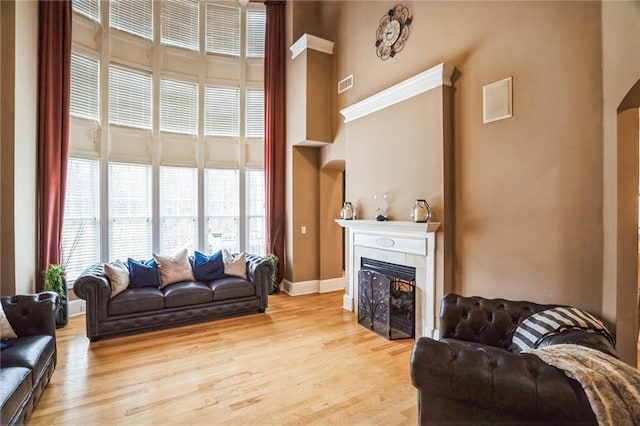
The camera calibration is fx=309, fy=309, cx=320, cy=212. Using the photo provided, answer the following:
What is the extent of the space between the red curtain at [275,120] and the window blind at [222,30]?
60cm

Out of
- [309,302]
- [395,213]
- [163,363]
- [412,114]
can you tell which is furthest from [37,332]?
[412,114]

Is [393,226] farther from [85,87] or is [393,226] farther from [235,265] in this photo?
[85,87]

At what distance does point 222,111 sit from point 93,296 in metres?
3.74

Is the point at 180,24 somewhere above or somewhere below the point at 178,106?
above

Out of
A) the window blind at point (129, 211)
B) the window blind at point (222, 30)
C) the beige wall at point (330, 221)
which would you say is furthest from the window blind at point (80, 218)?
the beige wall at point (330, 221)

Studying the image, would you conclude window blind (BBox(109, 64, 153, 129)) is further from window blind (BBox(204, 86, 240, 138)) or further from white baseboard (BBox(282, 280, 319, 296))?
white baseboard (BBox(282, 280, 319, 296))

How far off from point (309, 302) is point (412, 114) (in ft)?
11.0

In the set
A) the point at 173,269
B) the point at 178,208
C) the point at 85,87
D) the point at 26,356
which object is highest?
the point at 85,87

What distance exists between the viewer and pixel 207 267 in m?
4.63

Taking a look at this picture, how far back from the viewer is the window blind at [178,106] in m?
5.40

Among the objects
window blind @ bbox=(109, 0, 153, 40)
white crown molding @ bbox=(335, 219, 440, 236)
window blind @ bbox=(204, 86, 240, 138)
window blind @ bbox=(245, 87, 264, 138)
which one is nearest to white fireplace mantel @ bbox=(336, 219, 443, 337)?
white crown molding @ bbox=(335, 219, 440, 236)

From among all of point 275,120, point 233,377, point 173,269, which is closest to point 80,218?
point 173,269

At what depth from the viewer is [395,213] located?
4105mm

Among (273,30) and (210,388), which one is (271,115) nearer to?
(273,30)
